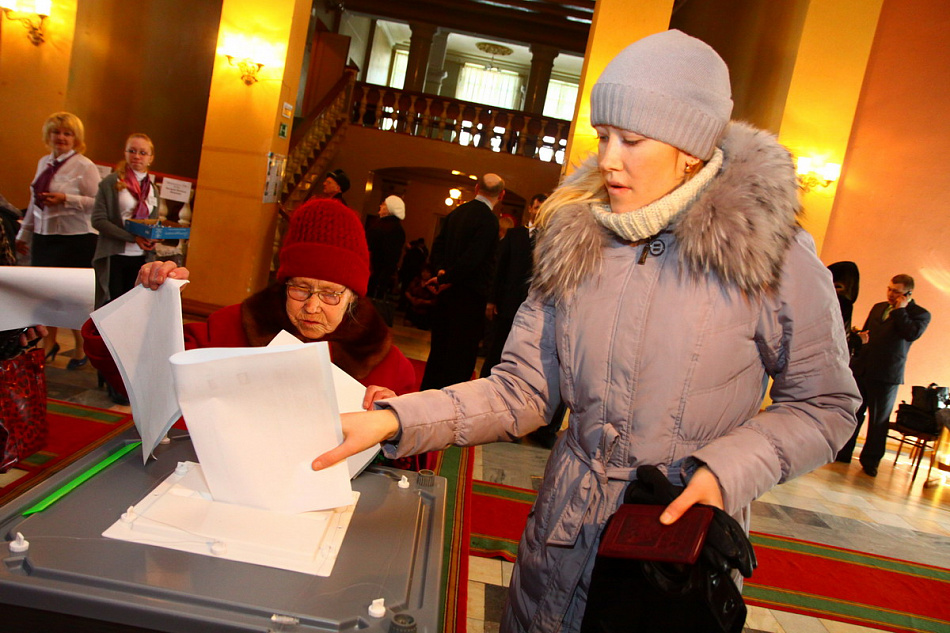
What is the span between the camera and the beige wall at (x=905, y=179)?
7.39 metres

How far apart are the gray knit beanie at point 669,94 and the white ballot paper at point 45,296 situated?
1.10m

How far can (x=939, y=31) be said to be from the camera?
7441 millimetres

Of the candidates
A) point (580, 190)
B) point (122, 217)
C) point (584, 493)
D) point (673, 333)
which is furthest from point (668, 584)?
point (122, 217)

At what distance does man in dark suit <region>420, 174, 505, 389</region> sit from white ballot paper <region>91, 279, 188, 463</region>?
3.67 m

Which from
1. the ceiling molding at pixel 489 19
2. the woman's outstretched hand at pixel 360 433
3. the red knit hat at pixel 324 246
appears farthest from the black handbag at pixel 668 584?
the ceiling molding at pixel 489 19

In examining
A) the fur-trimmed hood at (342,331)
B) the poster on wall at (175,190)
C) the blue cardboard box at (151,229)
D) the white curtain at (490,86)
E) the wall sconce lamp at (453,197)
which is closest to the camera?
the fur-trimmed hood at (342,331)

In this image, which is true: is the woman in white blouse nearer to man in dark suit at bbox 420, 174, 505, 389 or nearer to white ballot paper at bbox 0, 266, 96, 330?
man in dark suit at bbox 420, 174, 505, 389

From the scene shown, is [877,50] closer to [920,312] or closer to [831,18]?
[831,18]

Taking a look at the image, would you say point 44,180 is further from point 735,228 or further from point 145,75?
point 145,75

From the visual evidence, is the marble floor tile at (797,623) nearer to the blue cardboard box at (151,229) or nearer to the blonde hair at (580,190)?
the blonde hair at (580,190)

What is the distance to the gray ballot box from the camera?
78 centimetres

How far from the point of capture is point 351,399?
130 cm

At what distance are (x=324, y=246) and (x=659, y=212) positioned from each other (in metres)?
1.14

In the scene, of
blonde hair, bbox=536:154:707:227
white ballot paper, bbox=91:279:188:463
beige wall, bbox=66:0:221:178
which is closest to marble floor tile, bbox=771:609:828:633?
blonde hair, bbox=536:154:707:227
